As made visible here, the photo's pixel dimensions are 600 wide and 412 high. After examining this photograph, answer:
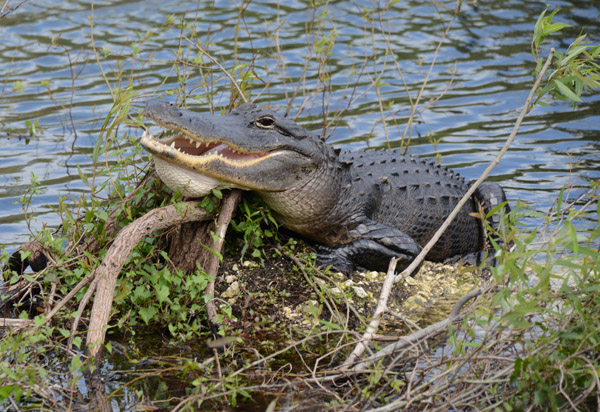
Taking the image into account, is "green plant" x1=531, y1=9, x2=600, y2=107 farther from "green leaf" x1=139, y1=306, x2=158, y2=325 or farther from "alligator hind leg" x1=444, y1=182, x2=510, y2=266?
"green leaf" x1=139, y1=306, x2=158, y2=325

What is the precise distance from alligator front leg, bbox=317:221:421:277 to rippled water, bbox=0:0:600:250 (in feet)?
6.93

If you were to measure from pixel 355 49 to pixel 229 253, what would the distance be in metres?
6.96

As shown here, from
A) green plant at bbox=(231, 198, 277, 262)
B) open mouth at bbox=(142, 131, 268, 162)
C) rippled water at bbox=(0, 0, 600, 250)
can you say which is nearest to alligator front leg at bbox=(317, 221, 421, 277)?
green plant at bbox=(231, 198, 277, 262)

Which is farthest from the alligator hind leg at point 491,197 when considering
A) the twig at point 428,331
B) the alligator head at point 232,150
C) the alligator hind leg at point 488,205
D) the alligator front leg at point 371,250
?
the twig at point 428,331

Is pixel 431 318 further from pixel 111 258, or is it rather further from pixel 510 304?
pixel 111 258

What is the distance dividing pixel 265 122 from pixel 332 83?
558 centimetres

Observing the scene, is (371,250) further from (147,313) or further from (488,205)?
(147,313)

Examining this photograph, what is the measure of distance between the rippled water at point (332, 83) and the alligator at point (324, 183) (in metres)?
1.54

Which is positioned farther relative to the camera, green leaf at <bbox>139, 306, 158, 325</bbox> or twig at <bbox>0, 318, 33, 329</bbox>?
green leaf at <bbox>139, 306, 158, 325</bbox>

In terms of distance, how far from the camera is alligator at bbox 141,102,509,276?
15.5 feet

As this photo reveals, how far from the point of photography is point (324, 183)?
5316mm

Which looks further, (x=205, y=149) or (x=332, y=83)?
(x=332, y=83)

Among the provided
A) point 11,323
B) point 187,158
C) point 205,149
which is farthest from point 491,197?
point 11,323

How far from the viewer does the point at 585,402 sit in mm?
3568
